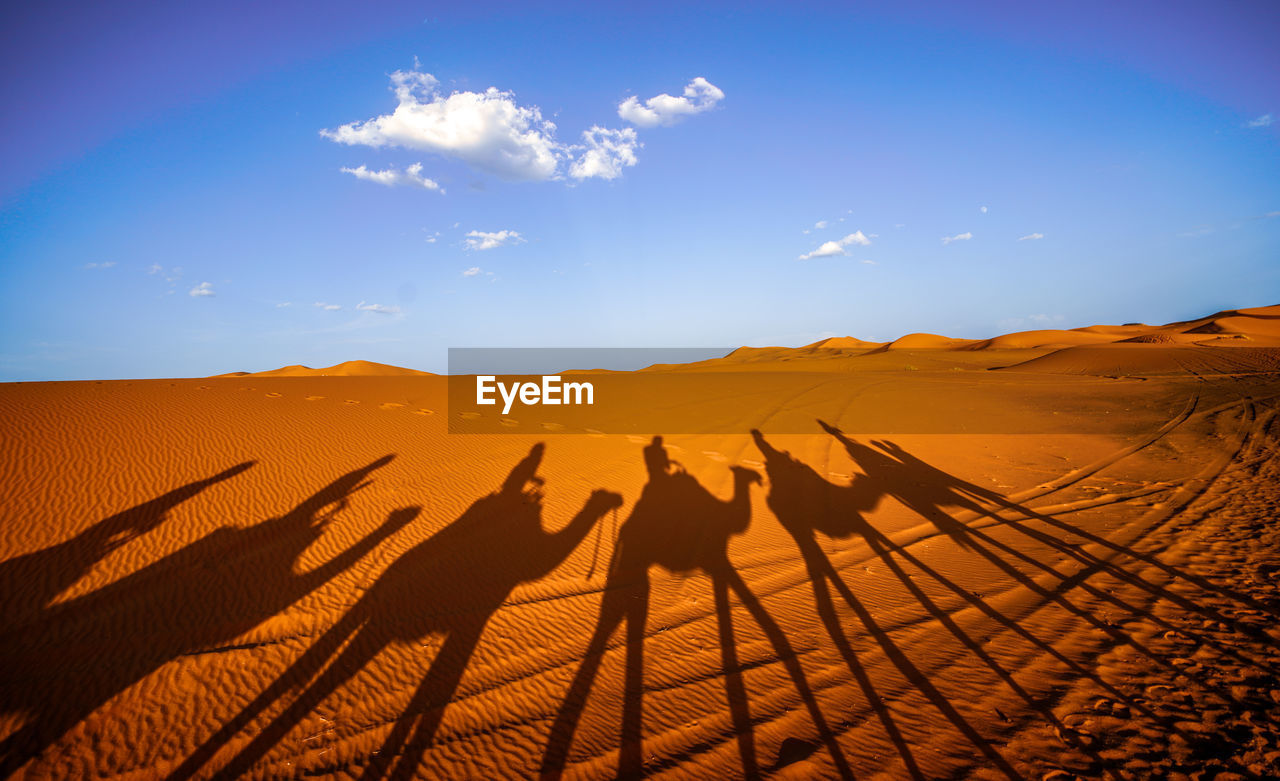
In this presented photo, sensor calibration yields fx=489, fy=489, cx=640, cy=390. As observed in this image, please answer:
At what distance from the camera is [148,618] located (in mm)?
5410

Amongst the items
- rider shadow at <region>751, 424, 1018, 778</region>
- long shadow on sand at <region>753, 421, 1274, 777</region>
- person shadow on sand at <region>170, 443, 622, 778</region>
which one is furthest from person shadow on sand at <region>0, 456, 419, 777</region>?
long shadow on sand at <region>753, 421, 1274, 777</region>

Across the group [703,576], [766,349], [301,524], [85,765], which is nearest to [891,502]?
[703,576]

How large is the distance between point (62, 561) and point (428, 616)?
461cm

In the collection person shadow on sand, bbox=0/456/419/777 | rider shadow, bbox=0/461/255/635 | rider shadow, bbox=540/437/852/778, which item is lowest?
rider shadow, bbox=540/437/852/778

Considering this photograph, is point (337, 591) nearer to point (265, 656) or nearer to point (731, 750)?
point (265, 656)

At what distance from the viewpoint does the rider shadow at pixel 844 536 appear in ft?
14.0

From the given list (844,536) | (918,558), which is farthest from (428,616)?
(918,558)

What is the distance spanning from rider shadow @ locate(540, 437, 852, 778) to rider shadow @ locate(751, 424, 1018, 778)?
0.56 metres

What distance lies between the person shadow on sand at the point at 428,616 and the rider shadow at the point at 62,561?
3.13m

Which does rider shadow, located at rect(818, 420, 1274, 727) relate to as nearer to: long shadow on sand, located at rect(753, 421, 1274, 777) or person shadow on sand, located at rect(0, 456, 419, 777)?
long shadow on sand, located at rect(753, 421, 1274, 777)

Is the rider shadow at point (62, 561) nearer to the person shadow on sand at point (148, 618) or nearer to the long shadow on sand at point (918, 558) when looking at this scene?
the person shadow on sand at point (148, 618)

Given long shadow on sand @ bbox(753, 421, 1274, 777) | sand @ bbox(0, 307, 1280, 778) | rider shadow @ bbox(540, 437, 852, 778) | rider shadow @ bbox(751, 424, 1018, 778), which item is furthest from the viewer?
long shadow on sand @ bbox(753, 421, 1274, 777)

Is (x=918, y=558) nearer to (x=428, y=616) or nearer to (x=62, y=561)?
(x=428, y=616)

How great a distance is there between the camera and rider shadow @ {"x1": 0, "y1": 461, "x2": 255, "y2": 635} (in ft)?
17.5
